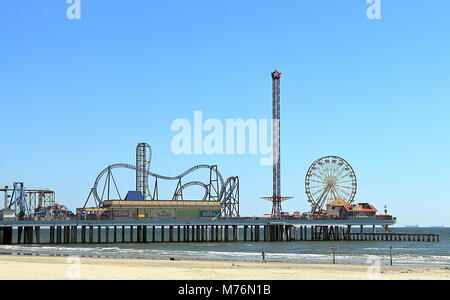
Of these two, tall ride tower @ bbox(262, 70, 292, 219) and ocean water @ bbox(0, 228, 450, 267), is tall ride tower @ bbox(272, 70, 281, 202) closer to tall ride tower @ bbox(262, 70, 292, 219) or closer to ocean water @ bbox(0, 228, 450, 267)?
tall ride tower @ bbox(262, 70, 292, 219)

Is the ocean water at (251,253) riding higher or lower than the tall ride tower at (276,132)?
lower

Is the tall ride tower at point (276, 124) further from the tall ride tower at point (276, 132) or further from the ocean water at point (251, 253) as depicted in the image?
the ocean water at point (251, 253)

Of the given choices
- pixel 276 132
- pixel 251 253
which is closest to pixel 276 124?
pixel 276 132

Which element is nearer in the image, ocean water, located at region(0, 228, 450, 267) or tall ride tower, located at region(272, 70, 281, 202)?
ocean water, located at region(0, 228, 450, 267)

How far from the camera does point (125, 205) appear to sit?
98000 millimetres

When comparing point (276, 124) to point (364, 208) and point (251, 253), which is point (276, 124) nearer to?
point (364, 208)

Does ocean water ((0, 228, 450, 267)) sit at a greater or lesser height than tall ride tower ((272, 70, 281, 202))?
lesser

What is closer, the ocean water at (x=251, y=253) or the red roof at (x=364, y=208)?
the ocean water at (x=251, y=253)

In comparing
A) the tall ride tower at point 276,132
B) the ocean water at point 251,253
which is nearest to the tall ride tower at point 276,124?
the tall ride tower at point 276,132

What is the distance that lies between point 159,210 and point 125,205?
209 inches

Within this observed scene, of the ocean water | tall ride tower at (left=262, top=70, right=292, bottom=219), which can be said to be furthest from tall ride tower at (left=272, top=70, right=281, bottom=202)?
the ocean water
